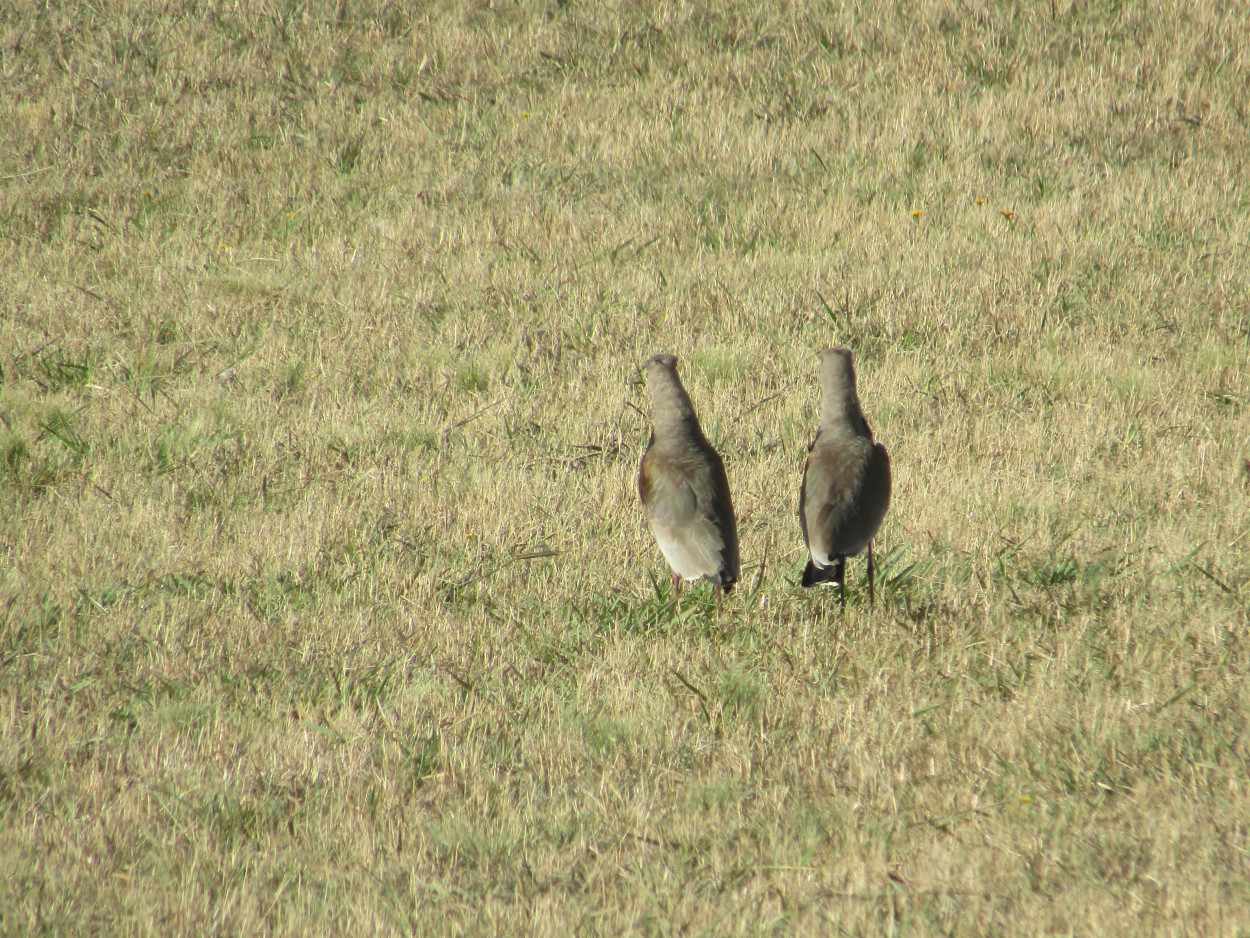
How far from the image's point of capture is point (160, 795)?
13.3ft

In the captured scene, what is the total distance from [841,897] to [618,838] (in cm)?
71

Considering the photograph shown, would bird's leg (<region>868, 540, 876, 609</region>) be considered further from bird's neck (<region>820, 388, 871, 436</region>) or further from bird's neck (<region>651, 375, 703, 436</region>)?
bird's neck (<region>651, 375, 703, 436</region>)

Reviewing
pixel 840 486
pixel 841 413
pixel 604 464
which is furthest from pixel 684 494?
pixel 604 464

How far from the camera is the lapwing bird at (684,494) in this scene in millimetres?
5012

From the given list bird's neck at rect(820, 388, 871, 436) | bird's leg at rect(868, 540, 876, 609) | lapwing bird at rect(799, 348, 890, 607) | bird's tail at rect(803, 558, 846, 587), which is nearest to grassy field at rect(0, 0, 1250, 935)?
bird's leg at rect(868, 540, 876, 609)

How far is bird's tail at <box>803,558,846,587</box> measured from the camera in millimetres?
4926

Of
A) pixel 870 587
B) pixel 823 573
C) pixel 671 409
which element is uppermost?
pixel 671 409

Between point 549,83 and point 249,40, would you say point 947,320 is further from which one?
point 249,40

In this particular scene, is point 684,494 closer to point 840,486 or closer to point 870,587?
point 840,486

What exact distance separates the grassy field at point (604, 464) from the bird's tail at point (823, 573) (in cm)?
21

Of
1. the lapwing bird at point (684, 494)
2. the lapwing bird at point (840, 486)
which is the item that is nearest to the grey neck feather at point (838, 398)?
the lapwing bird at point (840, 486)

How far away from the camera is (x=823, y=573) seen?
4934 mm


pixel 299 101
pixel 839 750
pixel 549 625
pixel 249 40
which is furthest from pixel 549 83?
pixel 839 750

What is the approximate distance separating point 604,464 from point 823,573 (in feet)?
7.19
